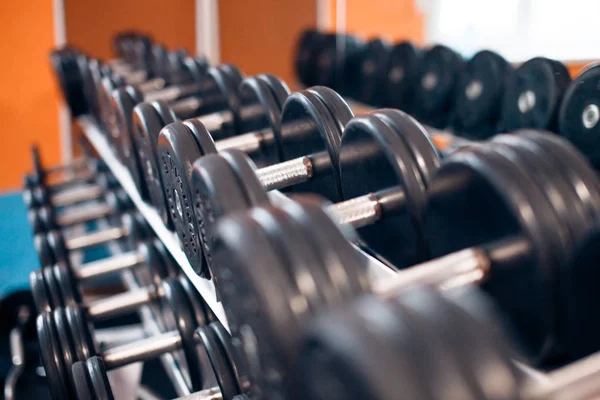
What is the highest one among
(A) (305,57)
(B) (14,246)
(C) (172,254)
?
(A) (305,57)

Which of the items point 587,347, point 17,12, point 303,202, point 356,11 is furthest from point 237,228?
point 356,11

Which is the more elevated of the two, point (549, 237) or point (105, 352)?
point (549, 237)

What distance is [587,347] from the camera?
2.12ft

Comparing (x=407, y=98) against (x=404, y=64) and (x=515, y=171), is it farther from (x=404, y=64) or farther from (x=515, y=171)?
(x=515, y=171)

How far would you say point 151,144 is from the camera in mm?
1004

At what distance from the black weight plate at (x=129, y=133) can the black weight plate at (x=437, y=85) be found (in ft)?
3.55

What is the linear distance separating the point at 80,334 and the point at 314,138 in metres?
0.51

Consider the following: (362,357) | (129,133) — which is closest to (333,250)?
(362,357)

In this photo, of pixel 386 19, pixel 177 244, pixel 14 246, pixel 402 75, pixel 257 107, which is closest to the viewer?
pixel 177 244

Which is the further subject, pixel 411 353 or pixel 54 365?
pixel 54 365

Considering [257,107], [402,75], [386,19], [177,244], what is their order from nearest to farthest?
[177,244], [257,107], [402,75], [386,19]

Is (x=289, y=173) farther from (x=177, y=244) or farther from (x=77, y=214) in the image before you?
(x=77, y=214)

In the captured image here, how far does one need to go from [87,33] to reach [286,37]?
3.26 feet

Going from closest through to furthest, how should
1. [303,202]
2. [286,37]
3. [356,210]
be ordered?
1. [303,202]
2. [356,210]
3. [286,37]
